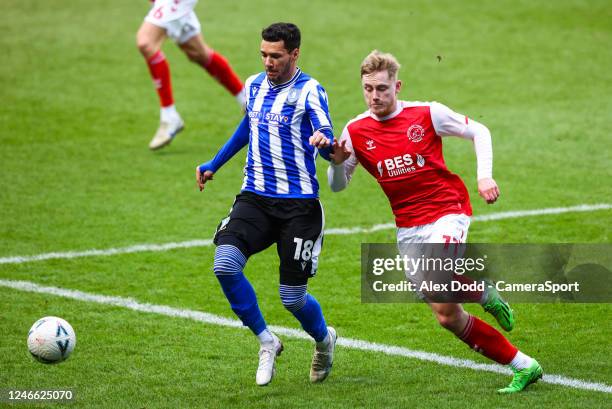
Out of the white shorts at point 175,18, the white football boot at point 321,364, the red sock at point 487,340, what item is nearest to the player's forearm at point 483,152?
the red sock at point 487,340

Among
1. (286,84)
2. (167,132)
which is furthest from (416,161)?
(167,132)

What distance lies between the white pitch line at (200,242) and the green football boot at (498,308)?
127 inches

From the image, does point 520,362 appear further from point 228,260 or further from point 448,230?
point 228,260

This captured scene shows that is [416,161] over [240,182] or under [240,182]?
over

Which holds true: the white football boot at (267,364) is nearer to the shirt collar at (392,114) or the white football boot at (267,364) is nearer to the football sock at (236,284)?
the football sock at (236,284)

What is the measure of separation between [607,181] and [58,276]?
5713mm

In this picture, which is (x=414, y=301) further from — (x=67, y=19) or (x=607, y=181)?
(x=67, y=19)

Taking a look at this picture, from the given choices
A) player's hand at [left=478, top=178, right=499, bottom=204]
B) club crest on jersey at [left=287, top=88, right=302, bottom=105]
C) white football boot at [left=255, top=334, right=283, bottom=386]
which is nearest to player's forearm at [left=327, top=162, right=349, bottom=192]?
club crest on jersey at [left=287, top=88, right=302, bottom=105]

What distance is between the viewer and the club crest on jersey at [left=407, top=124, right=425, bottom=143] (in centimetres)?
676

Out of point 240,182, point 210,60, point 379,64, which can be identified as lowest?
point 240,182

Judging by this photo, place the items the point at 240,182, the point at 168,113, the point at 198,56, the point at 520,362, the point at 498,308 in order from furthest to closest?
the point at 198,56 < the point at 168,113 < the point at 240,182 < the point at 498,308 < the point at 520,362

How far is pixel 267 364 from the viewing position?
22.1 feet

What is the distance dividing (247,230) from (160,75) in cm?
670

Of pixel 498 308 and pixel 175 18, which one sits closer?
pixel 498 308
